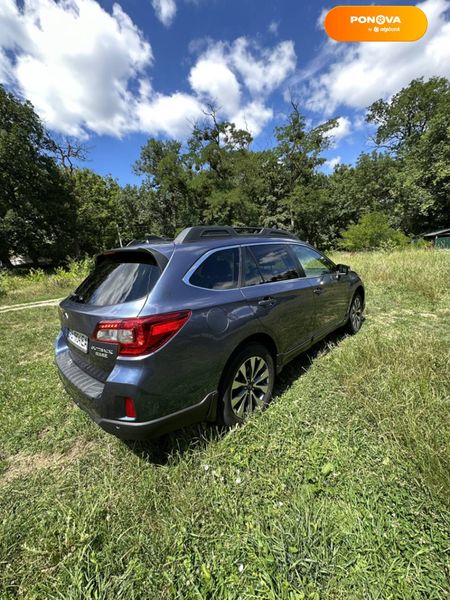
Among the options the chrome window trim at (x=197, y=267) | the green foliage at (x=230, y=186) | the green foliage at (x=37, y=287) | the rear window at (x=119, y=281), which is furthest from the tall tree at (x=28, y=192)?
the chrome window trim at (x=197, y=267)

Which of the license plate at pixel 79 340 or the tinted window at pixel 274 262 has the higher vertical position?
the tinted window at pixel 274 262

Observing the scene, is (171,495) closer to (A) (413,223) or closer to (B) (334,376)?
(B) (334,376)

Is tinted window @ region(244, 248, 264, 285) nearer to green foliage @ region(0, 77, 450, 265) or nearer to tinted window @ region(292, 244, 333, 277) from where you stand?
tinted window @ region(292, 244, 333, 277)

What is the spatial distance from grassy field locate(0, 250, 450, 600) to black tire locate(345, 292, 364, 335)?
1.45m

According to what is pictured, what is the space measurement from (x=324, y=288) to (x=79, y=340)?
2922 mm

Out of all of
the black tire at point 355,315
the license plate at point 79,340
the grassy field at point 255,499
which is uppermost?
the license plate at point 79,340

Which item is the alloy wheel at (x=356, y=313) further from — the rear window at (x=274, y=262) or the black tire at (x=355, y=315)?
the rear window at (x=274, y=262)

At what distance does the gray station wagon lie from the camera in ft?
5.76

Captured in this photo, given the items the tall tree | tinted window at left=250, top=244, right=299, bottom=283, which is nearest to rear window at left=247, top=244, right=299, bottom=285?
tinted window at left=250, top=244, right=299, bottom=283

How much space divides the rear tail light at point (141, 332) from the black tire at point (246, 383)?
0.71 m

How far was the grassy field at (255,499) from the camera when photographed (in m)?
1.35

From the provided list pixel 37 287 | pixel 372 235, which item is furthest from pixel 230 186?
pixel 37 287

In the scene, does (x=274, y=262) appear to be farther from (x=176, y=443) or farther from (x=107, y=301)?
(x=176, y=443)

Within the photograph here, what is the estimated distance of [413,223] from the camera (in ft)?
104
